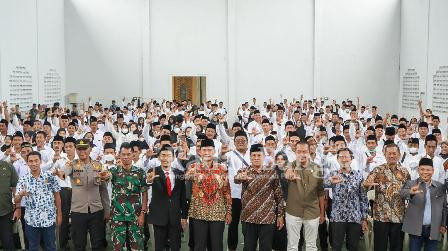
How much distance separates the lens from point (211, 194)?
19.8 feet

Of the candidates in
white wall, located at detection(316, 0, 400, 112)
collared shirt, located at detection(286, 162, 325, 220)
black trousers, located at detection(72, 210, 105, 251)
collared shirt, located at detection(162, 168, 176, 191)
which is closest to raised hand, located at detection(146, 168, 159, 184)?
collared shirt, located at detection(162, 168, 176, 191)

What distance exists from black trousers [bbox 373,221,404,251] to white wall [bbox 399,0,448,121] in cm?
1124

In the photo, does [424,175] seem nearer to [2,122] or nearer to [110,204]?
[110,204]

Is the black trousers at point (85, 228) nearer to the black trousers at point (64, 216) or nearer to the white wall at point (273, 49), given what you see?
the black trousers at point (64, 216)

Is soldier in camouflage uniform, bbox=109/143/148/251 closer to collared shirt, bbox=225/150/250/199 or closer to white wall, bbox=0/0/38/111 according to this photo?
collared shirt, bbox=225/150/250/199

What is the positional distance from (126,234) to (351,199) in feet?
8.59

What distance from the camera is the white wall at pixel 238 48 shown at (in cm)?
2139

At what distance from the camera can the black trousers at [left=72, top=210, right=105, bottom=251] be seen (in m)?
6.41

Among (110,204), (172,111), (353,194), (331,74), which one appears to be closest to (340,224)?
(353,194)

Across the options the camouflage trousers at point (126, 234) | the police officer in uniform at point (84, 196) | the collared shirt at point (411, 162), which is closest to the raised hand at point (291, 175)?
the camouflage trousers at point (126, 234)

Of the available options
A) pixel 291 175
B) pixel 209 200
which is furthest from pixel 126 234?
pixel 291 175

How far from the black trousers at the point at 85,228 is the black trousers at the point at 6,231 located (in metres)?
0.84

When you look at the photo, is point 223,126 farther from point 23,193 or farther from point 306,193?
point 23,193

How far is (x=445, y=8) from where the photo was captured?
16.5 metres
